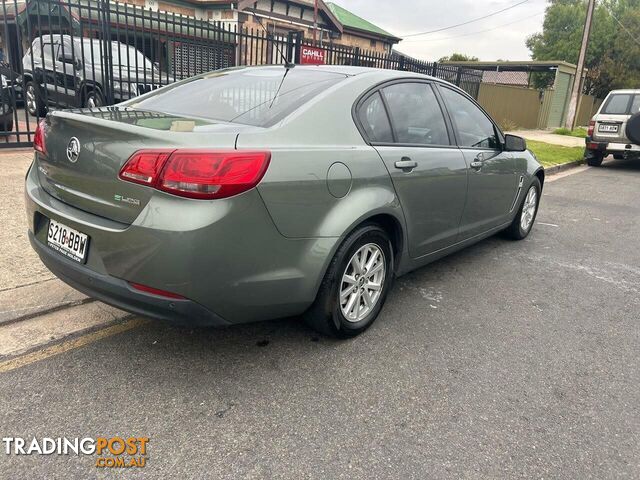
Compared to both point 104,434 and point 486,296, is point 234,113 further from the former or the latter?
point 486,296

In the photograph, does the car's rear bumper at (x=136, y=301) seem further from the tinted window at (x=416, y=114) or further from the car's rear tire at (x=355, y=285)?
the tinted window at (x=416, y=114)

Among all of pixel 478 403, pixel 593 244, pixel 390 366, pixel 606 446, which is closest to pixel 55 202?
pixel 390 366

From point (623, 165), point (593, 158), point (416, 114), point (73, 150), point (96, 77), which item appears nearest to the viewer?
point (73, 150)

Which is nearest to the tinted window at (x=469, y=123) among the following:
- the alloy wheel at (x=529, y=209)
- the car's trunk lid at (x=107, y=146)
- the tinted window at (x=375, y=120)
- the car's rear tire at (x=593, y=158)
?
the tinted window at (x=375, y=120)

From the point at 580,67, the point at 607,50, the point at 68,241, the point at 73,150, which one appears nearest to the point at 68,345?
the point at 68,241

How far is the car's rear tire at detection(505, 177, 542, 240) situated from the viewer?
5.44 meters

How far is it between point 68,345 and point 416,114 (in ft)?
8.72

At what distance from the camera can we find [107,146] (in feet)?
8.27

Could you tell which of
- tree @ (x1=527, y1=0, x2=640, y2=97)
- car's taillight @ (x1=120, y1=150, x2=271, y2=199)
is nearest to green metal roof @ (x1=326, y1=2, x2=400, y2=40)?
tree @ (x1=527, y1=0, x2=640, y2=97)

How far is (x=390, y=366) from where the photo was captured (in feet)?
9.82

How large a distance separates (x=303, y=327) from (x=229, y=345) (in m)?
0.51

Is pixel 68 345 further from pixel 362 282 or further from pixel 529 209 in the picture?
pixel 529 209

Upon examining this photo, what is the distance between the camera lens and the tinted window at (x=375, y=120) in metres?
3.18

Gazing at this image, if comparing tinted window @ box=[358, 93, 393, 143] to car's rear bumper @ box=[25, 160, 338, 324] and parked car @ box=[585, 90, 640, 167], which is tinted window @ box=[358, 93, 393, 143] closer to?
car's rear bumper @ box=[25, 160, 338, 324]
